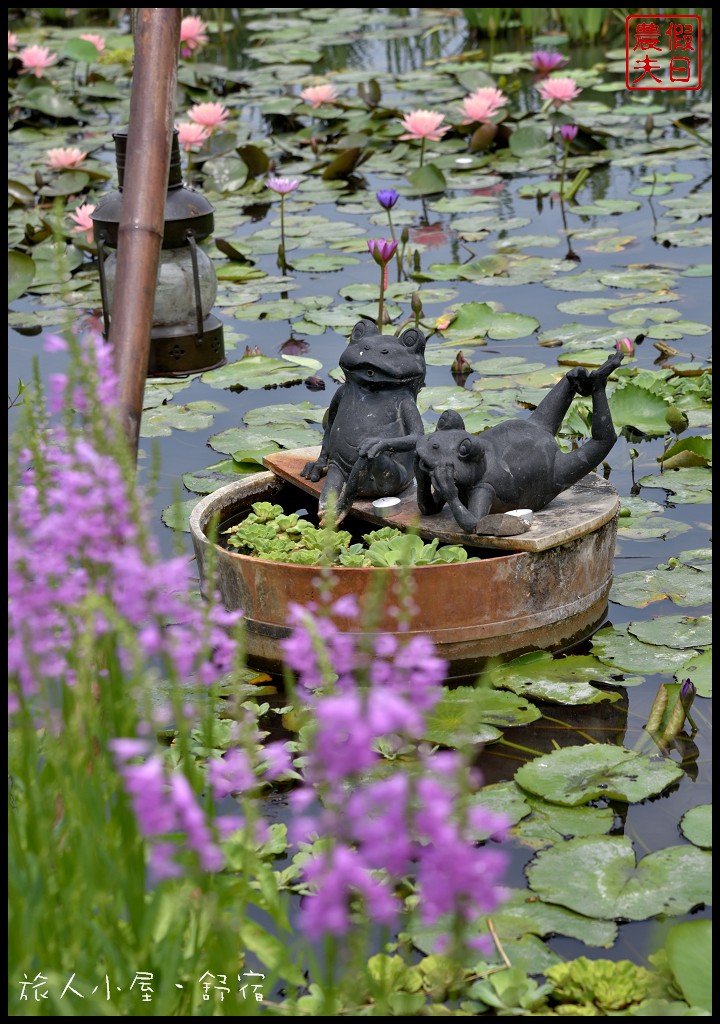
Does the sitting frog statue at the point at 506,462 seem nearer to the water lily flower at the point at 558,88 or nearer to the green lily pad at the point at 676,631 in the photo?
the green lily pad at the point at 676,631

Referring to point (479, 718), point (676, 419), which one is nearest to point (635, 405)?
point (676, 419)

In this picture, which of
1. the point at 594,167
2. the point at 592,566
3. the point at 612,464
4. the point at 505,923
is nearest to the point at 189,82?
the point at 594,167

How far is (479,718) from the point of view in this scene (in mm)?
2822

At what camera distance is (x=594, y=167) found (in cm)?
802

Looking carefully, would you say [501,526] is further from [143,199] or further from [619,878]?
[143,199]

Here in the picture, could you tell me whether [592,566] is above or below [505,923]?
above

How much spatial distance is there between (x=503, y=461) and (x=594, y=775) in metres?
0.88

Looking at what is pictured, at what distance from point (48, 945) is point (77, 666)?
33 centimetres

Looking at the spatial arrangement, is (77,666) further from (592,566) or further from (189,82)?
(189,82)

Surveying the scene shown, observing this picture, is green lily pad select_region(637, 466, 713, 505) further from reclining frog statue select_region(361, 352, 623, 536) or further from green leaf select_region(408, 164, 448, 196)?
green leaf select_region(408, 164, 448, 196)

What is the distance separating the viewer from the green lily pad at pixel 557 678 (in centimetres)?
307

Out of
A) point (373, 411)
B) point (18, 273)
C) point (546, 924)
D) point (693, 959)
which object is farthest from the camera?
point (18, 273)

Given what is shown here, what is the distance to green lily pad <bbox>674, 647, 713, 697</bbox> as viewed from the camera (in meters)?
3.02

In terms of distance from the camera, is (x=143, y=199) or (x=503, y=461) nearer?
(x=143, y=199)
